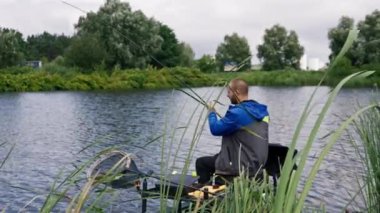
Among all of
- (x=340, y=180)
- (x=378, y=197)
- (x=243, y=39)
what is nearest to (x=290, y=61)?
(x=243, y=39)

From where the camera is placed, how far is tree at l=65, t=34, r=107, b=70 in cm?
5983

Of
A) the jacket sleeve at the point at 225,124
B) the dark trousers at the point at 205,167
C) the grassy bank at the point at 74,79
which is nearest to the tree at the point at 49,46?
the grassy bank at the point at 74,79

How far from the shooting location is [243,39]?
84938mm

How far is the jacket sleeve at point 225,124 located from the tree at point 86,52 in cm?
5514

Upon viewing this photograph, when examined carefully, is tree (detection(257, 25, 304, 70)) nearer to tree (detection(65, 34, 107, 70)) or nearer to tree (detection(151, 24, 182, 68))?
tree (detection(151, 24, 182, 68))

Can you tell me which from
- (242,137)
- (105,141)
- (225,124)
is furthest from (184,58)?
(225,124)

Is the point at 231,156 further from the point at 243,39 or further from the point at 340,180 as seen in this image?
the point at 243,39

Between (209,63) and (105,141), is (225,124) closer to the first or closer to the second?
(209,63)

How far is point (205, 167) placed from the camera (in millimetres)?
6543

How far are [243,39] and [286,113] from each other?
58.6 meters

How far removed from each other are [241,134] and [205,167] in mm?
899

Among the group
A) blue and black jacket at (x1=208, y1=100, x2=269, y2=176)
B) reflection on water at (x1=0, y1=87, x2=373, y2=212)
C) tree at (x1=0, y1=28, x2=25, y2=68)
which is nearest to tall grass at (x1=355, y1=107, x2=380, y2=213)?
reflection on water at (x1=0, y1=87, x2=373, y2=212)

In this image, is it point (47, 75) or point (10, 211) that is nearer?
point (10, 211)

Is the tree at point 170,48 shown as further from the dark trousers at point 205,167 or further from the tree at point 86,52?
the dark trousers at point 205,167
